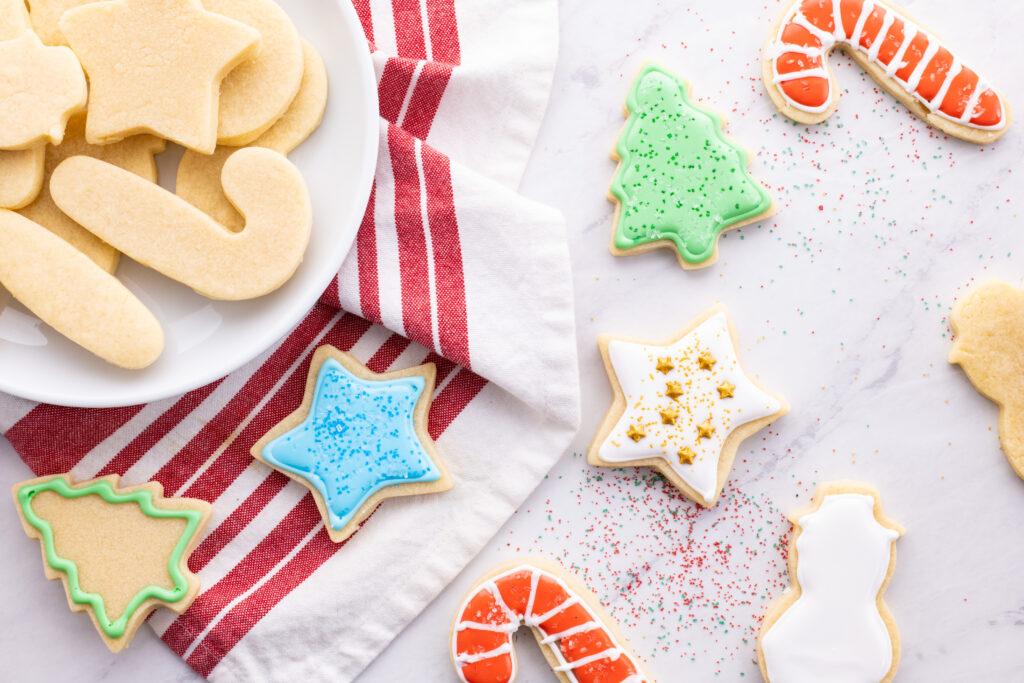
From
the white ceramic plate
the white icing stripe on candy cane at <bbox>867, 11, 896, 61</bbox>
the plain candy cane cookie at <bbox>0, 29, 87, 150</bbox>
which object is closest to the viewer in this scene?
the plain candy cane cookie at <bbox>0, 29, 87, 150</bbox>

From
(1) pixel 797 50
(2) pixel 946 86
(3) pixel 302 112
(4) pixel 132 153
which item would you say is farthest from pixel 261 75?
(2) pixel 946 86

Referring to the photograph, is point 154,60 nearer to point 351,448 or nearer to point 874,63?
point 351,448

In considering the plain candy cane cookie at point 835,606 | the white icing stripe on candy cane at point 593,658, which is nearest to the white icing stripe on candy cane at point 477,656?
the white icing stripe on candy cane at point 593,658

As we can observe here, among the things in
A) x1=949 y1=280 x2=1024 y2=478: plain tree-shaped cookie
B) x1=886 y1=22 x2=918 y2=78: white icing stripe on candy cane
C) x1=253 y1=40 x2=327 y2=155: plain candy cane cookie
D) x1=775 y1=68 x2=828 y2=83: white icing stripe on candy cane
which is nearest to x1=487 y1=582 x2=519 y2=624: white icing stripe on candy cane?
x1=253 y1=40 x2=327 y2=155: plain candy cane cookie

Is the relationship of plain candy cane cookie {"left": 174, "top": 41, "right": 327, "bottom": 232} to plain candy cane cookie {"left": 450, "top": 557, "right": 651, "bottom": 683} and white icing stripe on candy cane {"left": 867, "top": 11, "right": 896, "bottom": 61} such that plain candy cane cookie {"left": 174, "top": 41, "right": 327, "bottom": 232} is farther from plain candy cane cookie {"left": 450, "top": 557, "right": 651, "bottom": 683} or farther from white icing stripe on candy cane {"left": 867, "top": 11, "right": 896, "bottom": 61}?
white icing stripe on candy cane {"left": 867, "top": 11, "right": 896, "bottom": 61}

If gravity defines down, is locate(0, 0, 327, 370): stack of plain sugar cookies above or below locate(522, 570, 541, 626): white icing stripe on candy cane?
above

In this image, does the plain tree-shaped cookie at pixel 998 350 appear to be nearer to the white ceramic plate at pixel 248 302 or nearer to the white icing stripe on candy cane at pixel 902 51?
the white icing stripe on candy cane at pixel 902 51

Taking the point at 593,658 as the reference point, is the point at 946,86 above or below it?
above
